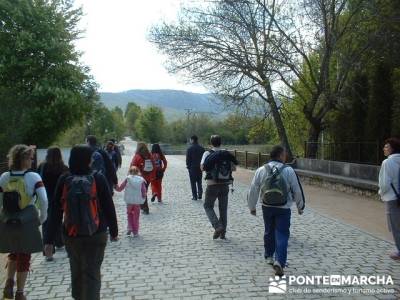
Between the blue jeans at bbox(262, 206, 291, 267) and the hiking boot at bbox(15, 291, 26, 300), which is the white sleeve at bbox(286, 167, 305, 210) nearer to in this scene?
the blue jeans at bbox(262, 206, 291, 267)

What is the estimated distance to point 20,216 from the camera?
514cm

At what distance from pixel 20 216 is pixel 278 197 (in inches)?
121

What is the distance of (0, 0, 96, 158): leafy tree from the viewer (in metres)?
23.1

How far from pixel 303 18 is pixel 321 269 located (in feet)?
52.1

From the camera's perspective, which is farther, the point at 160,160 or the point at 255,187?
the point at 160,160

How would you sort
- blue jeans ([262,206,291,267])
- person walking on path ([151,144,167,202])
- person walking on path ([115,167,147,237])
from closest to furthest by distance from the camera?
1. blue jeans ([262,206,291,267])
2. person walking on path ([115,167,147,237])
3. person walking on path ([151,144,167,202])

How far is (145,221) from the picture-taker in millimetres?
→ 10352

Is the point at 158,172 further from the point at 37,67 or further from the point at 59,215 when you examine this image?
the point at 37,67

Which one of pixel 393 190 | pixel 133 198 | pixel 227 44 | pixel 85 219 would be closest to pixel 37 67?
pixel 227 44

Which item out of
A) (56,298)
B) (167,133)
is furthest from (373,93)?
(167,133)

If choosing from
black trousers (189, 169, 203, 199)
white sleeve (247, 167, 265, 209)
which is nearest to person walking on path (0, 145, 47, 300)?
white sleeve (247, 167, 265, 209)

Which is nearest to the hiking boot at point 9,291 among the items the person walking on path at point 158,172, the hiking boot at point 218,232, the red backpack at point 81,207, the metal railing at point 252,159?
the red backpack at point 81,207

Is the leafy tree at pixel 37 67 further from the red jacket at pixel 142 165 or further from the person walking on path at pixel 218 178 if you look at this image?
the person walking on path at pixel 218 178

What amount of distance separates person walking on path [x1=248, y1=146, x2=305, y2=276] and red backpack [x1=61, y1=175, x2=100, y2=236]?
8.61 ft
